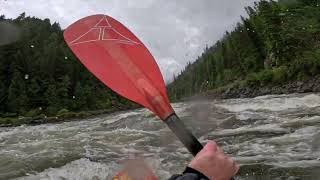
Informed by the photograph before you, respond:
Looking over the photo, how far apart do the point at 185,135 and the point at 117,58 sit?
676mm

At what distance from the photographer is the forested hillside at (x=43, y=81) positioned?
4944cm

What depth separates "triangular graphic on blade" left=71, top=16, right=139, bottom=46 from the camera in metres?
2.25

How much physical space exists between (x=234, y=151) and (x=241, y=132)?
2.14 metres

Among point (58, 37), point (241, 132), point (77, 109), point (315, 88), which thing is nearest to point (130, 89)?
point (241, 132)

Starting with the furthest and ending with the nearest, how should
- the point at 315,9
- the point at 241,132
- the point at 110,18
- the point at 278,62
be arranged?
1. the point at 315,9
2. the point at 278,62
3. the point at 241,132
4. the point at 110,18

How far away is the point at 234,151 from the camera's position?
24.2ft

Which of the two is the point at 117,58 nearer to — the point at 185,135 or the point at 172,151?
the point at 185,135

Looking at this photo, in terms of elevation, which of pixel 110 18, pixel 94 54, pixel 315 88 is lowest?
pixel 315 88

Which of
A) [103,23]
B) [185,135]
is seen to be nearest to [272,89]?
[103,23]

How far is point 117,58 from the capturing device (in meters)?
2.18

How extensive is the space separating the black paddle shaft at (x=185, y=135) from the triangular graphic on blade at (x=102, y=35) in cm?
67

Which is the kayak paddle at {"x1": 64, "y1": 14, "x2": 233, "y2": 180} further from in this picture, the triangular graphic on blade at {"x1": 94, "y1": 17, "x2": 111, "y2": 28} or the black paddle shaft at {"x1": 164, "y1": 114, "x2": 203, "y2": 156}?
the black paddle shaft at {"x1": 164, "y1": 114, "x2": 203, "y2": 156}

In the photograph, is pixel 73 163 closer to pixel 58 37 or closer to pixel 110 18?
pixel 110 18

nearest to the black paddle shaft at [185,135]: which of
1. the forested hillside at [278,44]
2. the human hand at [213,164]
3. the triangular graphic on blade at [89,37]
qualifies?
the human hand at [213,164]
